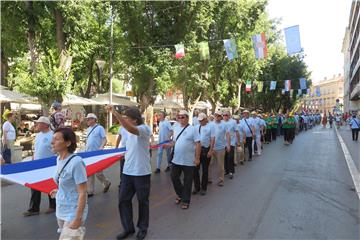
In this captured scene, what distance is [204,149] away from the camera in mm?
8789

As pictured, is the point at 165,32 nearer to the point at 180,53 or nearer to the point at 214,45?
the point at 180,53

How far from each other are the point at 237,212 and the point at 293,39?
1248 cm

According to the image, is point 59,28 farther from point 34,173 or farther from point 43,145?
point 34,173

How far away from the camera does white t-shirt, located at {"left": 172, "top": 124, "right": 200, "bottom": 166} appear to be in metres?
7.15

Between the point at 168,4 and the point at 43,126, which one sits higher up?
the point at 168,4

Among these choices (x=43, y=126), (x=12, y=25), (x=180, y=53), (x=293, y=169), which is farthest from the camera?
(x=180, y=53)

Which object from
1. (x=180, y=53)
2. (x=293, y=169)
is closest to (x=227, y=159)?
(x=293, y=169)

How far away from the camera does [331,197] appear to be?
325 inches

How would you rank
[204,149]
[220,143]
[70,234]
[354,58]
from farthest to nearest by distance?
[354,58], [220,143], [204,149], [70,234]

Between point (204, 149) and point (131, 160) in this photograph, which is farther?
point (204, 149)

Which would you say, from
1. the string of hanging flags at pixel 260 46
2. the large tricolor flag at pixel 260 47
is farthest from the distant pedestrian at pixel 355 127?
the large tricolor flag at pixel 260 47

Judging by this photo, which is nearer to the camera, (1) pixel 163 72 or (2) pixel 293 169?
(2) pixel 293 169

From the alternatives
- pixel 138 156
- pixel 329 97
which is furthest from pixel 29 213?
pixel 329 97

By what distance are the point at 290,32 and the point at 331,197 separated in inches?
429
